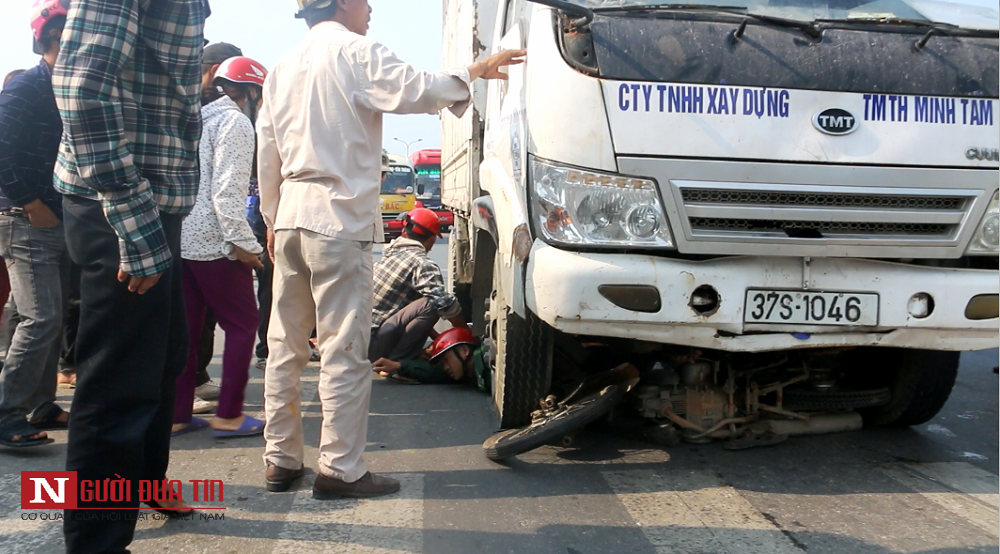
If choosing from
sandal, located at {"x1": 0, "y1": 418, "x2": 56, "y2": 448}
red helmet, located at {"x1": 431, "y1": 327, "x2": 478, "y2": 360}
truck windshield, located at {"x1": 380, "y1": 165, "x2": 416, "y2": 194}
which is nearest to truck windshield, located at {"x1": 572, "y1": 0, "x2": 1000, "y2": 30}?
red helmet, located at {"x1": 431, "y1": 327, "x2": 478, "y2": 360}

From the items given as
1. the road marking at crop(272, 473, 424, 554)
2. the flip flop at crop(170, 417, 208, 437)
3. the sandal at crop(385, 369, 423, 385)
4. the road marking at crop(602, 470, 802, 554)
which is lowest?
the road marking at crop(272, 473, 424, 554)

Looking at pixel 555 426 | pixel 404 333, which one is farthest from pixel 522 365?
pixel 404 333

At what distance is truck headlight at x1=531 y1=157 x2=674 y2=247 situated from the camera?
9.74 ft

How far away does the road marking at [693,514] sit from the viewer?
279 centimetres

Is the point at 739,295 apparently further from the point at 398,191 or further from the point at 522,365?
the point at 398,191

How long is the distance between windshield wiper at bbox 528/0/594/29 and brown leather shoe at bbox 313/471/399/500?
1877 millimetres

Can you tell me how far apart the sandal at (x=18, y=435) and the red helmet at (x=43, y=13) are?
5.58 feet

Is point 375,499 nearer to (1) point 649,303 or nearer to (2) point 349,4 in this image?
(1) point 649,303

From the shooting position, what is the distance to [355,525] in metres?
2.93

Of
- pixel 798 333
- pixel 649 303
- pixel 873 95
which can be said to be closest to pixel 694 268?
pixel 649 303

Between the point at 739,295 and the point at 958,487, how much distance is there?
4.42ft

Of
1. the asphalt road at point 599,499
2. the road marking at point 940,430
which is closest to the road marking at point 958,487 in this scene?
the asphalt road at point 599,499

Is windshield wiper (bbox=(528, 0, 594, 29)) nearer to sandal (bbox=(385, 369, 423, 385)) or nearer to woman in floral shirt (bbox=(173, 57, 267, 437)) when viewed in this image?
woman in floral shirt (bbox=(173, 57, 267, 437))

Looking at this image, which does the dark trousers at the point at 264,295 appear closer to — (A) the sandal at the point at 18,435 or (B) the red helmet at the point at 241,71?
(B) the red helmet at the point at 241,71
